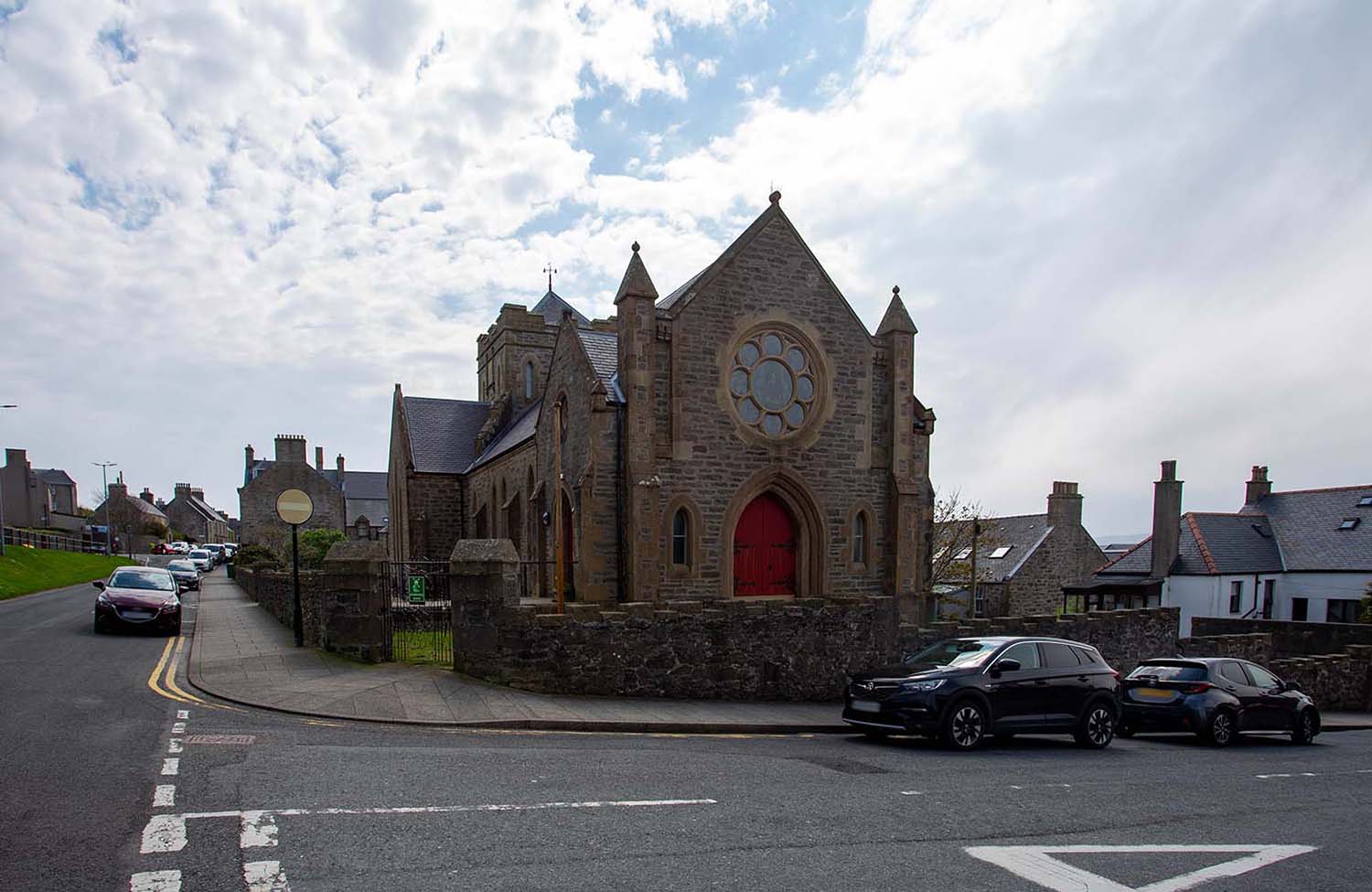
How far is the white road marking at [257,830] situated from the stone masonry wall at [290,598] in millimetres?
11054

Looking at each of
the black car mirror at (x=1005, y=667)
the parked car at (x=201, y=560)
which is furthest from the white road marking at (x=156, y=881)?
the parked car at (x=201, y=560)

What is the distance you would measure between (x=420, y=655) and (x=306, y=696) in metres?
4.07

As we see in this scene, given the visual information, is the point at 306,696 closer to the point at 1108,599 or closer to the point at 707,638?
the point at 707,638

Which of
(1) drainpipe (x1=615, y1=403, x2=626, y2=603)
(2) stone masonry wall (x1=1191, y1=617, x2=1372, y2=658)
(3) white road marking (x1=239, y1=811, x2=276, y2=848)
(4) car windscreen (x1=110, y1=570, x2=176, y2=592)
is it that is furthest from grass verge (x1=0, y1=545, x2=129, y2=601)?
(2) stone masonry wall (x1=1191, y1=617, x2=1372, y2=658)

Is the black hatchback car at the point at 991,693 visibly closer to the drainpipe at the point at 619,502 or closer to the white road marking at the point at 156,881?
the drainpipe at the point at 619,502

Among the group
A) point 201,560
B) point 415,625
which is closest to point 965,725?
point 415,625

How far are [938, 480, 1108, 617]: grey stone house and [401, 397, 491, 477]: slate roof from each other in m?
24.8

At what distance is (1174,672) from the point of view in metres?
15.4

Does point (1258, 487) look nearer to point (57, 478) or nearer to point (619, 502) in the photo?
point (619, 502)

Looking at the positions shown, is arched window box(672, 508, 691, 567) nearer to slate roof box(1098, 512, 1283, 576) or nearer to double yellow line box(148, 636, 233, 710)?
double yellow line box(148, 636, 233, 710)

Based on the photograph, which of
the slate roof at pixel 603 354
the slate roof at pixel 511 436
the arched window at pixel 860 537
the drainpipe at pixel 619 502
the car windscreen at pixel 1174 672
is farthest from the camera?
the slate roof at pixel 511 436

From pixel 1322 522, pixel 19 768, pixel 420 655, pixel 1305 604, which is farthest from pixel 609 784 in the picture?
pixel 1322 522

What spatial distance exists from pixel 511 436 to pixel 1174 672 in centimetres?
2350

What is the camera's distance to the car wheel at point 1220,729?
1473 cm
